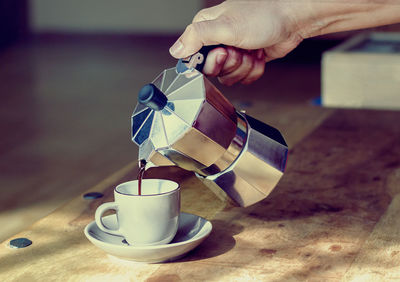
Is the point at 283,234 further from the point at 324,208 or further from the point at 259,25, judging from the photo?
the point at 259,25

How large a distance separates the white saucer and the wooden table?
0.01m

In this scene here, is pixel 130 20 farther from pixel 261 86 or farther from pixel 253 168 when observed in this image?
pixel 253 168

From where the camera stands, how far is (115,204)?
74 centimetres

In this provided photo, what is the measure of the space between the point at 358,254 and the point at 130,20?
5921mm

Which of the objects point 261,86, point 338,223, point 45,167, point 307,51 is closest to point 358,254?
point 338,223

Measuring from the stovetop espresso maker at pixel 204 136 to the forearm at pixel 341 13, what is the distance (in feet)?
0.93

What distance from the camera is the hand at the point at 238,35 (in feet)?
2.88

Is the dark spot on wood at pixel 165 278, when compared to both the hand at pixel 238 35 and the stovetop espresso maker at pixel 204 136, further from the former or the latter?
the hand at pixel 238 35

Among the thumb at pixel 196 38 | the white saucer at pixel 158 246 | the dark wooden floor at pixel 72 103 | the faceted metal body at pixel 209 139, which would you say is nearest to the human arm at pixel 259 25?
the thumb at pixel 196 38

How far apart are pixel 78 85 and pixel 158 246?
3621mm

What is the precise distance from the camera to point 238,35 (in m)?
0.94

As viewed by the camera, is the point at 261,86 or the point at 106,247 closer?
the point at 106,247

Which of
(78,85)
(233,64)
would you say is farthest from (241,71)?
(78,85)

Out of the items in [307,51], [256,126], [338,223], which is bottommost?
[307,51]
